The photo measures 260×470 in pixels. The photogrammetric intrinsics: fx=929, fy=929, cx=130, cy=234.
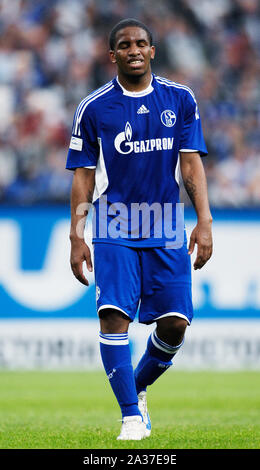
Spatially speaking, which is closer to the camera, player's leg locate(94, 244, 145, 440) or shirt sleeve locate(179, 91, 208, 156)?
player's leg locate(94, 244, 145, 440)

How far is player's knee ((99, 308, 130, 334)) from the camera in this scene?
5.45 metres

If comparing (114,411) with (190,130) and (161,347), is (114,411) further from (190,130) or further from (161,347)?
(190,130)

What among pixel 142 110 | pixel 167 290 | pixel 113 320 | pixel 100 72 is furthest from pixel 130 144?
pixel 100 72

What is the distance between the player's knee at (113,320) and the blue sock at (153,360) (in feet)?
1.60

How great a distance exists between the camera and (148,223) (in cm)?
563

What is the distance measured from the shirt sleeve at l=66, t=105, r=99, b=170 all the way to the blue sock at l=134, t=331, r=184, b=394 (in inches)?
47.0

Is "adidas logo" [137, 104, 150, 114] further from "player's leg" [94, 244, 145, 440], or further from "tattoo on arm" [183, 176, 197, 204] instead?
"player's leg" [94, 244, 145, 440]

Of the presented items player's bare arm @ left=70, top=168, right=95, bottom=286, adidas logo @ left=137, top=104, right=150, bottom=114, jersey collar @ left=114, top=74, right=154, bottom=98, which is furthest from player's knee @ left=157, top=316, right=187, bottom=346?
jersey collar @ left=114, top=74, right=154, bottom=98

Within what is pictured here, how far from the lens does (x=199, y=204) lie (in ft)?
18.5

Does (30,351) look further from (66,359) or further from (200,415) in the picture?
(200,415)

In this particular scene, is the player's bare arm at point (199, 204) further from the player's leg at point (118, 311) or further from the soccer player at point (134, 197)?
the player's leg at point (118, 311)

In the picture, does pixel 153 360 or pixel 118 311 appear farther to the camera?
pixel 153 360

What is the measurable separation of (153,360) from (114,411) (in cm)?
215

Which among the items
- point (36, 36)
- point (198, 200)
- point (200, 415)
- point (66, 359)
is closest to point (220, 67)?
point (36, 36)
